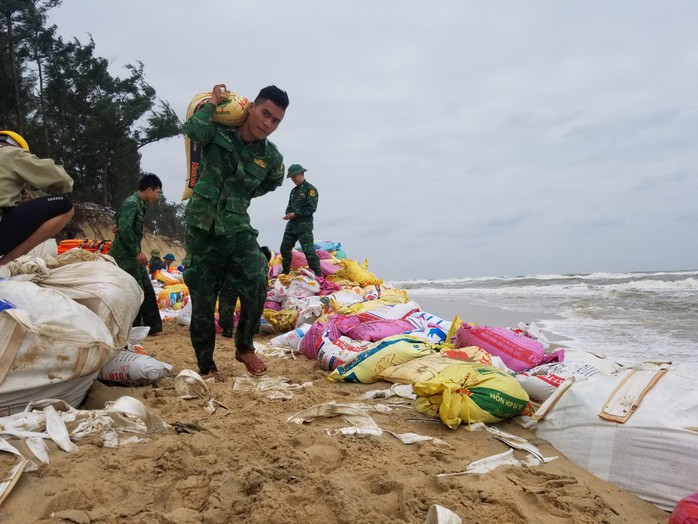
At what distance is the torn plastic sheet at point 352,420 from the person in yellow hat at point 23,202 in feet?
5.11

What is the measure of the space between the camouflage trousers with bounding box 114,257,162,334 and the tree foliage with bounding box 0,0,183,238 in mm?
14586

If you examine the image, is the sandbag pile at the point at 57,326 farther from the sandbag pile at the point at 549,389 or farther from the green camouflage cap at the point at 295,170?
the green camouflage cap at the point at 295,170

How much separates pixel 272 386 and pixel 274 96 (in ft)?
5.64

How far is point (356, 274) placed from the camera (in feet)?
23.8

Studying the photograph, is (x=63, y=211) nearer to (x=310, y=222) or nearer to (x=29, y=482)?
(x=29, y=482)

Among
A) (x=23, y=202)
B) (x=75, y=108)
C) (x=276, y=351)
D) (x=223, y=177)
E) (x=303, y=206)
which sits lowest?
(x=276, y=351)

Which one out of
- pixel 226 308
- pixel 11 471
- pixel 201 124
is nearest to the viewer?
pixel 11 471

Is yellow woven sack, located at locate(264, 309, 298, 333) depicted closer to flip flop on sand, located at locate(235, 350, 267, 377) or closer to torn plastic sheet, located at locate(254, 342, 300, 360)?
torn plastic sheet, located at locate(254, 342, 300, 360)

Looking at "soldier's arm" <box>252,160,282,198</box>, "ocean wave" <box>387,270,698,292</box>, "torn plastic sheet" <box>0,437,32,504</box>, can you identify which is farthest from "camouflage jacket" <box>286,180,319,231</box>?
"ocean wave" <box>387,270,698,292</box>

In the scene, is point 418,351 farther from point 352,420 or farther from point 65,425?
point 65,425

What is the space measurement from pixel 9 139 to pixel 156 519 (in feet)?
7.08

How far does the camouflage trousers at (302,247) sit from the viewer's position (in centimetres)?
695

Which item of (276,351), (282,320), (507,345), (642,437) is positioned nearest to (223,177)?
(276,351)

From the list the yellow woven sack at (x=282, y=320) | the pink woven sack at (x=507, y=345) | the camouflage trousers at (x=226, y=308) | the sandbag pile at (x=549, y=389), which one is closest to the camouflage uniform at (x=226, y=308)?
the camouflage trousers at (x=226, y=308)
